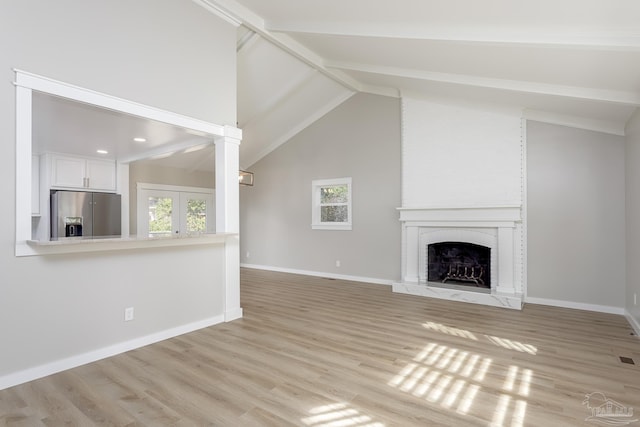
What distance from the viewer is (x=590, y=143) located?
4.43 metres

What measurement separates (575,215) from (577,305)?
1226mm

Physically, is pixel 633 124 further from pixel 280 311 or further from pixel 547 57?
pixel 280 311

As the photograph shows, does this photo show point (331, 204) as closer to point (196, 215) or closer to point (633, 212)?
point (196, 215)

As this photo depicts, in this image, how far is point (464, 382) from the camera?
2.48 m

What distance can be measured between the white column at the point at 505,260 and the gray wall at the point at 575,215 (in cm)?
25

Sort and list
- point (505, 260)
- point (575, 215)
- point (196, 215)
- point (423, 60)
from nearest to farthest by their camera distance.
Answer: point (423, 60), point (575, 215), point (505, 260), point (196, 215)

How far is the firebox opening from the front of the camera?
5391 millimetres

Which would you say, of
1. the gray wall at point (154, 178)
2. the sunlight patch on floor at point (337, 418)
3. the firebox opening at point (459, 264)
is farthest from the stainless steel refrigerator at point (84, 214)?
the firebox opening at point (459, 264)

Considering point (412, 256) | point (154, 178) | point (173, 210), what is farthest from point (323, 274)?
point (154, 178)

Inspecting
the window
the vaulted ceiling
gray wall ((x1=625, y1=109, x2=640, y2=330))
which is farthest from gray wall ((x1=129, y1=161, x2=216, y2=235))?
gray wall ((x1=625, y1=109, x2=640, y2=330))

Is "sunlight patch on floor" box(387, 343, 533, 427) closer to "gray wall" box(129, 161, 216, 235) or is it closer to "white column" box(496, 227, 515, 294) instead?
"white column" box(496, 227, 515, 294)

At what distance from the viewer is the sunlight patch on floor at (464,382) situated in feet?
7.02

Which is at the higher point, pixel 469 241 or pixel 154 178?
pixel 154 178

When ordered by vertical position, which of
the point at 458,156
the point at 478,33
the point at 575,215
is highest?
the point at 478,33
